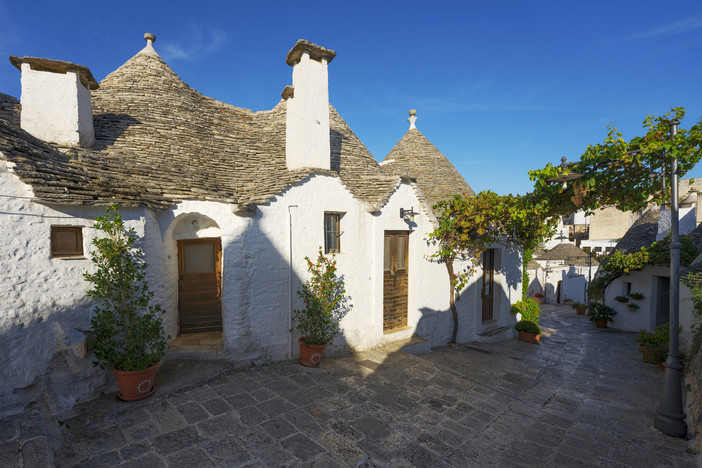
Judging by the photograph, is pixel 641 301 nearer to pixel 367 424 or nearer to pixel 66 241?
pixel 367 424

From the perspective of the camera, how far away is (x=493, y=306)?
11.6 meters

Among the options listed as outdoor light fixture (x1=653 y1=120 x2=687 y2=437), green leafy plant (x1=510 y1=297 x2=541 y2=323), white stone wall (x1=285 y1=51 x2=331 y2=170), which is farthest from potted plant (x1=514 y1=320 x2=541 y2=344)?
white stone wall (x1=285 y1=51 x2=331 y2=170)

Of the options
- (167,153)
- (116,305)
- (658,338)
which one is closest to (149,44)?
(167,153)

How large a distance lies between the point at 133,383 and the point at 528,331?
11500mm

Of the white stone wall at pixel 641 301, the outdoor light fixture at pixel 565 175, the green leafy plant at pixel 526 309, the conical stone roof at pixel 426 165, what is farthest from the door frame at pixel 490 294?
the white stone wall at pixel 641 301

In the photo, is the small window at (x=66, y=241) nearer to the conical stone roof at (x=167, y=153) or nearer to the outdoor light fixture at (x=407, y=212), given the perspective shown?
the conical stone roof at (x=167, y=153)

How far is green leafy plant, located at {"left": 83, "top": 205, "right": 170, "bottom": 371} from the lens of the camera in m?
5.01

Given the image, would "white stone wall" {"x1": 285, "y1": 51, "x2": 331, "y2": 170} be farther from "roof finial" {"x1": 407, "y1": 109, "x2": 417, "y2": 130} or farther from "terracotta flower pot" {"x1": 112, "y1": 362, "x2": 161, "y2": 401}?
"roof finial" {"x1": 407, "y1": 109, "x2": 417, "y2": 130}

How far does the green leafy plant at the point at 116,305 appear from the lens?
16.4 feet

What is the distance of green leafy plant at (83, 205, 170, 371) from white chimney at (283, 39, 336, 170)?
3909 millimetres

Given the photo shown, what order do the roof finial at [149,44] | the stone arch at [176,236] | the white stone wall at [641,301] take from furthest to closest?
1. the white stone wall at [641,301]
2. the roof finial at [149,44]
3. the stone arch at [176,236]

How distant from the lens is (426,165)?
43.8ft

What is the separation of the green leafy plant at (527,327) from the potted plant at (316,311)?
770 centimetres

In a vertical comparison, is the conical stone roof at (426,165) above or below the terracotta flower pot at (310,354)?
above
